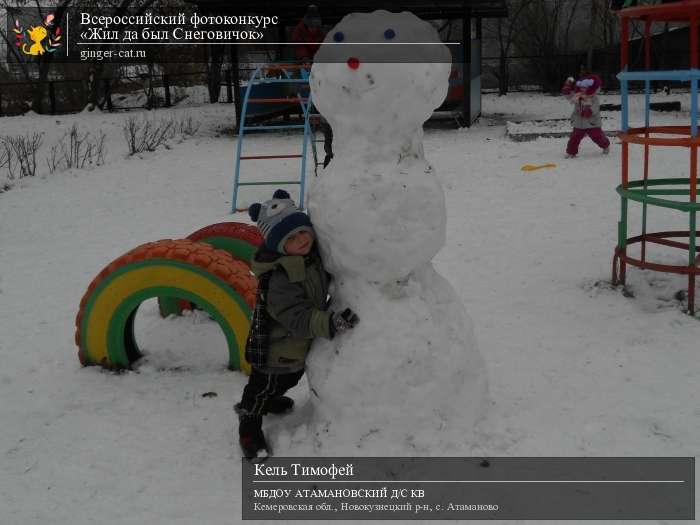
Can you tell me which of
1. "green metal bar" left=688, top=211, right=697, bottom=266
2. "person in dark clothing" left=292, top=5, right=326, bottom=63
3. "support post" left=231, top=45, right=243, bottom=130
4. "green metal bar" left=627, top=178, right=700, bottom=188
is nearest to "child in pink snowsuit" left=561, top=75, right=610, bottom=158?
"person in dark clothing" left=292, top=5, right=326, bottom=63

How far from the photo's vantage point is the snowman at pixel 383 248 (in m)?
2.60

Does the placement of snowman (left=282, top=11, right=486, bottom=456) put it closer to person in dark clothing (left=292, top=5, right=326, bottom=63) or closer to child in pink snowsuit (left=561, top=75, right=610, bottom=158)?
child in pink snowsuit (left=561, top=75, right=610, bottom=158)

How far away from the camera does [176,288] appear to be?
3.62 m

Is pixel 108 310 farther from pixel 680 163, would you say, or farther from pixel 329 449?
pixel 680 163

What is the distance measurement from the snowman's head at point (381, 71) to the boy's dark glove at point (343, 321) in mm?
700

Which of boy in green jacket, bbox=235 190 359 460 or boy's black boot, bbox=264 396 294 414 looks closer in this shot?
boy in green jacket, bbox=235 190 359 460

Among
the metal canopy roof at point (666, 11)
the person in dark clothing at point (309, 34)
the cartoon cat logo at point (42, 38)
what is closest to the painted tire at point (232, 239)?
the metal canopy roof at point (666, 11)

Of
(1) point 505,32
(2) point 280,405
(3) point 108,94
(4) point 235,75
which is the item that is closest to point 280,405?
(2) point 280,405

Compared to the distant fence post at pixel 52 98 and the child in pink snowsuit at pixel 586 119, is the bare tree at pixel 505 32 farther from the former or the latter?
the distant fence post at pixel 52 98

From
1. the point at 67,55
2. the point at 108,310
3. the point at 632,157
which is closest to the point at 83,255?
the point at 108,310

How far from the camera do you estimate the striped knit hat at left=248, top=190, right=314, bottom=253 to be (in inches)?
104

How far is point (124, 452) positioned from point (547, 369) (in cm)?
206
